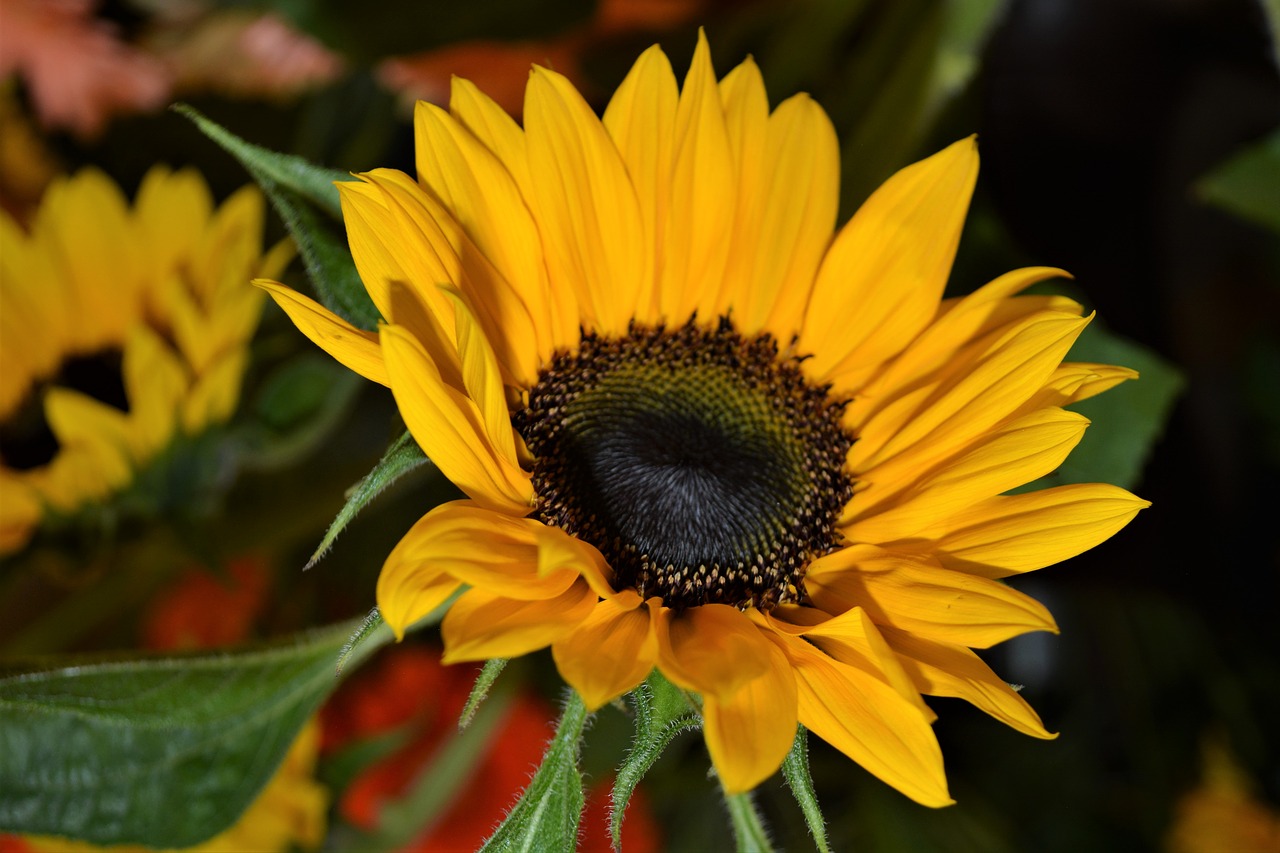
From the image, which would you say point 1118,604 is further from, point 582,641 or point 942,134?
point 582,641

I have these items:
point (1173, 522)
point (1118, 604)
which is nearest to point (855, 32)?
point (1173, 522)

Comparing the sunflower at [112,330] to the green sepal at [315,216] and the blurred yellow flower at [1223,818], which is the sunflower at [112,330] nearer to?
the green sepal at [315,216]

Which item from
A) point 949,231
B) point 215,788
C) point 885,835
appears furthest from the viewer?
point 885,835

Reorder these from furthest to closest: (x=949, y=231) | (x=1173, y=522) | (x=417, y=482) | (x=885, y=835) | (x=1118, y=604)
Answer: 1. (x=1118, y=604)
2. (x=1173, y=522)
3. (x=885, y=835)
4. (x=417, y=482)
5. (x=949, y=231)

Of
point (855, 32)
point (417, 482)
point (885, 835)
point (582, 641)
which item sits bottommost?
point (885, 835)

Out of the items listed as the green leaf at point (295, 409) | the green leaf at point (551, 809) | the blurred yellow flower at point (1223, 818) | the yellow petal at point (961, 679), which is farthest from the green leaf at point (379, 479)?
the blurred yellow flower at point (1223, 818)

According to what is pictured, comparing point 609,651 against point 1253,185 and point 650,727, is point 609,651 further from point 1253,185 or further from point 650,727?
point 1253,185
